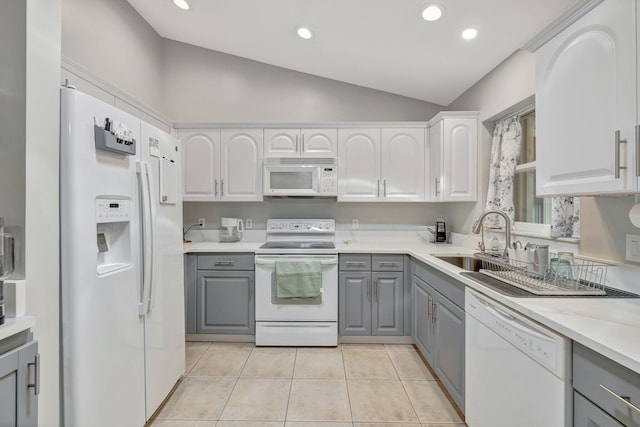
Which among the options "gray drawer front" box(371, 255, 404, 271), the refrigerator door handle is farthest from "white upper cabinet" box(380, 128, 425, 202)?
the refrigerator door handle

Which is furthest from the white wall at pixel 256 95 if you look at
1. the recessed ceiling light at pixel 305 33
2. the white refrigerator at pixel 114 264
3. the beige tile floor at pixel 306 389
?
the beige tile floor at pixel 306 389

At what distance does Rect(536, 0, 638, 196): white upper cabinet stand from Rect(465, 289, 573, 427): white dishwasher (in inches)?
23.1

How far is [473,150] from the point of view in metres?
2.78

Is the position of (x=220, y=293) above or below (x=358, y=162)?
below

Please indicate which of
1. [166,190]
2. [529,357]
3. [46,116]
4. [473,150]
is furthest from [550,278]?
[46,116]

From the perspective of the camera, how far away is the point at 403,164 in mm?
3127

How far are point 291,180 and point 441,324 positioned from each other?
1872mm

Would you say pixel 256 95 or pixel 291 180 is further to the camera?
pixel 256 95

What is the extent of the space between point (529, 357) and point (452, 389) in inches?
36.6

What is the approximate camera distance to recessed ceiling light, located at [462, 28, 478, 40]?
2.07 m

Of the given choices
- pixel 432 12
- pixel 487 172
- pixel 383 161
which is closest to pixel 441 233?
pixel 487 172

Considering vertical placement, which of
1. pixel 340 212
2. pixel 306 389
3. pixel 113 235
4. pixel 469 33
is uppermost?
pixel 469 33

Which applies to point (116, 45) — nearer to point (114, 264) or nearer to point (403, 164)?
point (114, 264)

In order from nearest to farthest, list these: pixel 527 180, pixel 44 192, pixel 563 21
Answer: pixel 44 192, pixel 563 21, pixel 527 180
